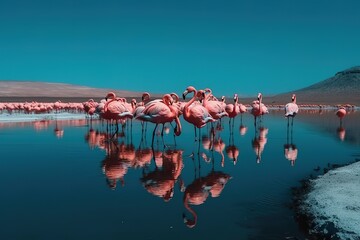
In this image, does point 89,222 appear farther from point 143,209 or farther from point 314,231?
point 314,231

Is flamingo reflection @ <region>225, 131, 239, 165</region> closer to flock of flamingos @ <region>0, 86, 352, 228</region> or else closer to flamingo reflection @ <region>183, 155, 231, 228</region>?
flock of flamingos @ <region>0, 86, 352, 228</region>

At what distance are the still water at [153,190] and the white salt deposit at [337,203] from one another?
33 centimetres

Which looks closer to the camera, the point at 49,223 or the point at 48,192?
the point at 49,223

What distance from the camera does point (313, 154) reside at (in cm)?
1053

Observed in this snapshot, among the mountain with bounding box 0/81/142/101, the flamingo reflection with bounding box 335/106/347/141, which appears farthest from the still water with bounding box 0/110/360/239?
the mountain with bounding box 0/81/142/101

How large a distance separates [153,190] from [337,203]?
2816 millimetres

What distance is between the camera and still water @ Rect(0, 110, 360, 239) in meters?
4.56

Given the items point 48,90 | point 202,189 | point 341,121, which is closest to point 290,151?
point 202,189

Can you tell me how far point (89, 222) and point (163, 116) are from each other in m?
5.85

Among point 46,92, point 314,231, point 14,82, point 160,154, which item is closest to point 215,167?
point 160,154

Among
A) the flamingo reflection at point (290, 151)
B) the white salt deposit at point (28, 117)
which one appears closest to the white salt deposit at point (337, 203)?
the flamingo reflection at point (290, 151)

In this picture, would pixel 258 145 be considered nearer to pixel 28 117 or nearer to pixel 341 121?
pixel 341 121

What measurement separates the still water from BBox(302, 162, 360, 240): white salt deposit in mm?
333

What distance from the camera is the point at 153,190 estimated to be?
20.5ft
